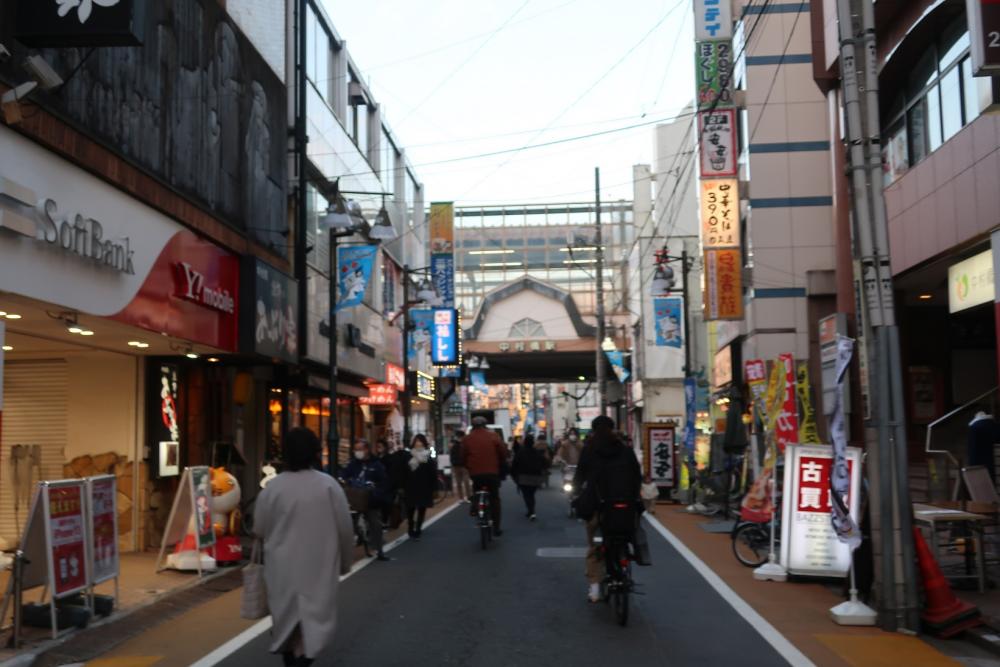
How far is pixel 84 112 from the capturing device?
41.4 ft

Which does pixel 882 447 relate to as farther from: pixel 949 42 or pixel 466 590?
pixel 949 42

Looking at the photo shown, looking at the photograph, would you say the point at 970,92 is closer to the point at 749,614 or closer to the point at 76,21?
the point at 749,614

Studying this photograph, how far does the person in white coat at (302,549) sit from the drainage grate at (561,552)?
9.04 m

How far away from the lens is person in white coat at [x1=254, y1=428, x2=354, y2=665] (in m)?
6.47

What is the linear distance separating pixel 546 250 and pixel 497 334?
2118 centimetres

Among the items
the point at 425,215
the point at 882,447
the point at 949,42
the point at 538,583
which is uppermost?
the point at 425,215

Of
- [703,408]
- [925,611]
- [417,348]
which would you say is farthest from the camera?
[703,408]

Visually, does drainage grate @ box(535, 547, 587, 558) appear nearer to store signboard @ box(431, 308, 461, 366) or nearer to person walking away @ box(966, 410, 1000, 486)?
person walking away @ box(966, 410, 1000, 486)

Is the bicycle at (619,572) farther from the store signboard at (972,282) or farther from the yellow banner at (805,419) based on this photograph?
the yellow banner at (805,419)

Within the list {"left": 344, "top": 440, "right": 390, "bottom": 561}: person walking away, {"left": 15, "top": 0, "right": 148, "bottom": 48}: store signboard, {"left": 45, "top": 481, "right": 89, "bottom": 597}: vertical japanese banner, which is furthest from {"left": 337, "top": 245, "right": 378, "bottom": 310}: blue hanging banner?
{"left": 45, "top": 481, "right": 89, "bottom": 597}: vertical japanese banner

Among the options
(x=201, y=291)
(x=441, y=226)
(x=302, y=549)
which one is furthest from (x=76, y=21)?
(x=441, y=226)

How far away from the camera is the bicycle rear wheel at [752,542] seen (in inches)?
570

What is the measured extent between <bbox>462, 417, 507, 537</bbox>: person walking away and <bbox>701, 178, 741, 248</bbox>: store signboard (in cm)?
1305

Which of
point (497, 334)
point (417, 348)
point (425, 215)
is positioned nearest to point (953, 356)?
point (417, 348)
